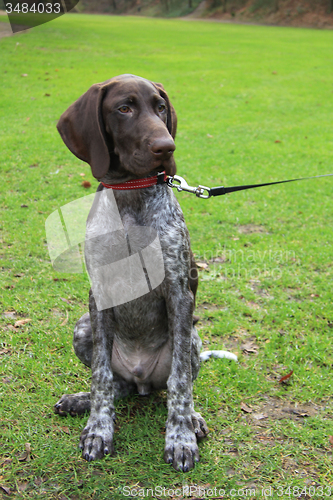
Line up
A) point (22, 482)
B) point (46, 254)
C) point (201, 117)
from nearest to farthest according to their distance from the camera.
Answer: point (22, 482) < point (46, 254) < point (201, 117)

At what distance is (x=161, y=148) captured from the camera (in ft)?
8.14

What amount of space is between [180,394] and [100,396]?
49cm

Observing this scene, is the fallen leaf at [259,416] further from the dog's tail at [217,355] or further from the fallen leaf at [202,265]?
the fallen leaf at [202,265]

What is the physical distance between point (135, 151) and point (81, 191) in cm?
467

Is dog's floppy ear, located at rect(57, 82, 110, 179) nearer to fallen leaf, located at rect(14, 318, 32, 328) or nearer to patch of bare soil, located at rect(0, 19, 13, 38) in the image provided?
fallen leaf, located at rect(14, 318, 32, 328)

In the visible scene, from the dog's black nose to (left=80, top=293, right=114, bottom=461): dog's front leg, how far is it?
1.01 m

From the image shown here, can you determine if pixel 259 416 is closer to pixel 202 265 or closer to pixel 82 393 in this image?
pixel 82 393

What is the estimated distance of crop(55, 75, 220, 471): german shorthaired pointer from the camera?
8.68ft

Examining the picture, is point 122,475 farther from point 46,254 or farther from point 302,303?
point 46,254

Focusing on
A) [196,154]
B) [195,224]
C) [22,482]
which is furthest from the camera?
[196,154]

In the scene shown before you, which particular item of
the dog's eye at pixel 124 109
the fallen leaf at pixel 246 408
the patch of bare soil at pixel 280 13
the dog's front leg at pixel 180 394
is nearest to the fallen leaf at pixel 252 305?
the fallen leaf at pixel 246 408

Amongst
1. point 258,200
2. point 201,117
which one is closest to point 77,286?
point 258,200

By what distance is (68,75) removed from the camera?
15328 millimetres

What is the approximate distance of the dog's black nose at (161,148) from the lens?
97.7 inches
